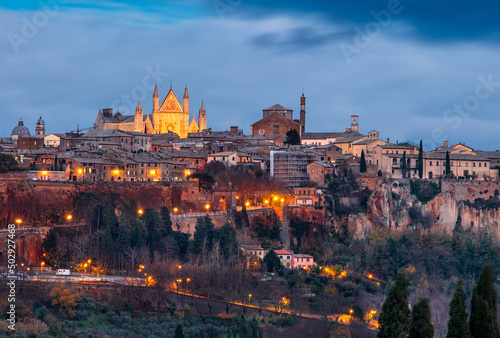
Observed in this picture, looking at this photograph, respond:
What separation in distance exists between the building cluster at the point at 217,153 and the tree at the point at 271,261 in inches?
450

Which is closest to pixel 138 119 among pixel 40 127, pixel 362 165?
pixel 40 127

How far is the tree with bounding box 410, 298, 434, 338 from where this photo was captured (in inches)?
1209

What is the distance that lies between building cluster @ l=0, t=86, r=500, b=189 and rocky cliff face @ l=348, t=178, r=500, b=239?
6.88 ft

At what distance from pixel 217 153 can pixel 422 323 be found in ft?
143

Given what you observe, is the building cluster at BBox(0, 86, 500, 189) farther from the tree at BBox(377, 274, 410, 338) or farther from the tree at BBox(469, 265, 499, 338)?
the tree at BBox(469, 265, 499, 338)

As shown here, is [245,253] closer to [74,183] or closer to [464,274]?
[74,183]

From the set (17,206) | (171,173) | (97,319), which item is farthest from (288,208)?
(97,319)

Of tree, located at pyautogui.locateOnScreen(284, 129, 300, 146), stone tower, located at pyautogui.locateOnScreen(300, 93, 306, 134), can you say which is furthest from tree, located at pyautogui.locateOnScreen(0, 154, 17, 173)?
stone tower, located at pyautogui.locateOnScreen(300, 93, 306, 134)

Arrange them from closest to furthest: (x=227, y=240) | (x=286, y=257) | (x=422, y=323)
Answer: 1. (x=422, y=323)
2. (x=227, y=240)
3. (x=286, y=257)

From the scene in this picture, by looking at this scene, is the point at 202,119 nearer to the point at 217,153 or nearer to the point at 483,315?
the point at 217,153

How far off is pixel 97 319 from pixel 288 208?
2293 cm

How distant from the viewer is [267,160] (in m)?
73.4

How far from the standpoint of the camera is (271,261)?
55375mm

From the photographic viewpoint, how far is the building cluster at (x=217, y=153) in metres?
64.6
